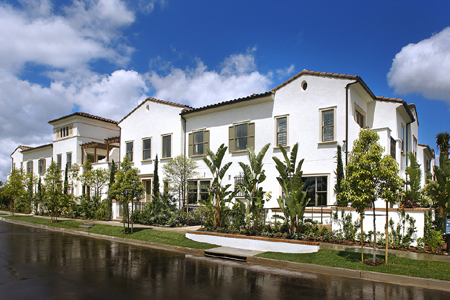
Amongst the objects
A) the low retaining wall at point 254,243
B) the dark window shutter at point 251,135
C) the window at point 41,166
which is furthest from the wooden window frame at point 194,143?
the window at point 41,166

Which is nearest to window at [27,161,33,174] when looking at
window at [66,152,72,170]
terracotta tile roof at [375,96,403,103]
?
window at [66,152,72,170]

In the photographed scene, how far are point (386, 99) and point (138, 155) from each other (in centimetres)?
1784

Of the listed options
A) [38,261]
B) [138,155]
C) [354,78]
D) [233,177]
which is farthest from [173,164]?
[354,78]

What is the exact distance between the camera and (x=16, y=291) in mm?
7637

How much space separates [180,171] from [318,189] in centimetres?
860

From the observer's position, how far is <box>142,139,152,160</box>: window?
2486cm

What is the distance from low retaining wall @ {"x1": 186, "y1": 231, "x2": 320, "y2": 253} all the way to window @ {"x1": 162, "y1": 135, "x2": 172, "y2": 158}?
29.6 feet

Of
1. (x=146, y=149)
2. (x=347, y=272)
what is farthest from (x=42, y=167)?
(x=347, y=272)

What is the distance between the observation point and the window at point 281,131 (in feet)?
59.3

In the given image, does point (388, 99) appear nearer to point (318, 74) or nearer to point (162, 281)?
point (318, 74)

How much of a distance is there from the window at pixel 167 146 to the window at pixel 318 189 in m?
10.9

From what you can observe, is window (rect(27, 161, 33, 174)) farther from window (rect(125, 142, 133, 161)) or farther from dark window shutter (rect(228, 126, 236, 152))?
dark window shutter (rect(228, 126, 236, 152))

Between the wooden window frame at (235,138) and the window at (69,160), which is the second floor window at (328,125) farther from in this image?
the window at (69,160)

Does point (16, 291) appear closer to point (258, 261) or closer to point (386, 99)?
point (258, 261)
